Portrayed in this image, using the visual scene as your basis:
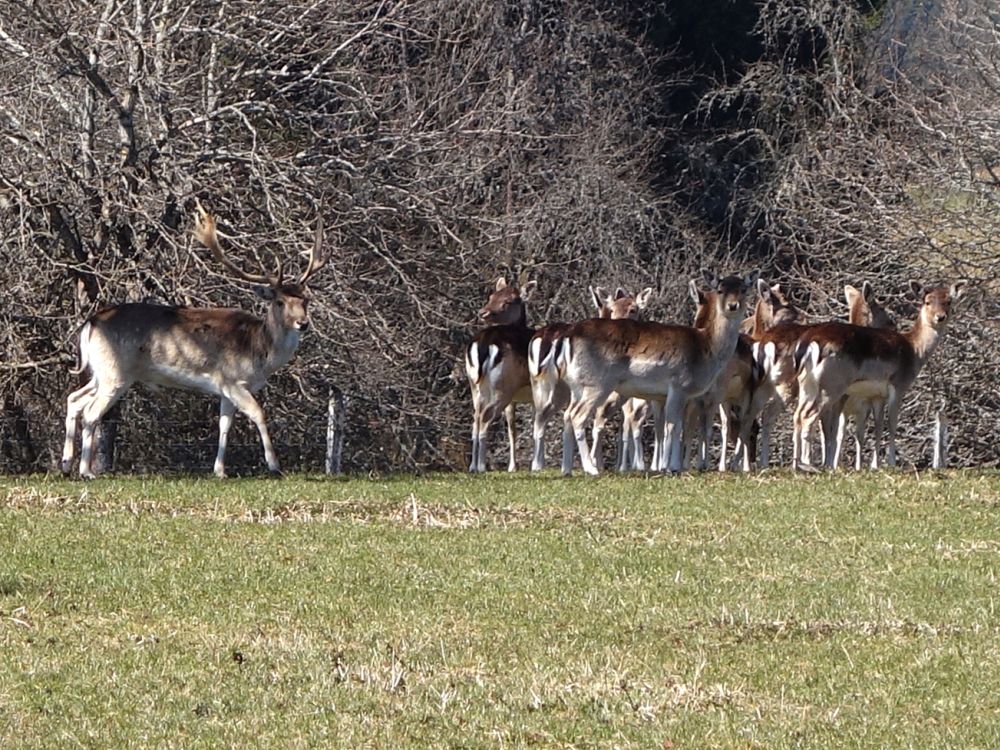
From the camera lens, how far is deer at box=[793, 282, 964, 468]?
791 inches

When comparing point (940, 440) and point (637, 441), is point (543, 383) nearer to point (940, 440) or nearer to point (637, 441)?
point (637, 441)

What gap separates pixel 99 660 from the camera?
9.25 m

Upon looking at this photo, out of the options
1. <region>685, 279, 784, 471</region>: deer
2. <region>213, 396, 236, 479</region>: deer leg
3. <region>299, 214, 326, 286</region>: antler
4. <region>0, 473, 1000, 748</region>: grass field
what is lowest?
<region>0, 473, 1000, 748</region>: grass field

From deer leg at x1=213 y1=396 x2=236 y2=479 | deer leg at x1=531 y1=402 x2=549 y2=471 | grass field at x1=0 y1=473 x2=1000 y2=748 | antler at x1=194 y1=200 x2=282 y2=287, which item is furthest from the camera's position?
deer leg at x1=531 y1=402 x2=549 y2=471

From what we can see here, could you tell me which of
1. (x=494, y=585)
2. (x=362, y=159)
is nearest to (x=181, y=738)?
(x=494, y=585)

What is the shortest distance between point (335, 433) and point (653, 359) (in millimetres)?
5096

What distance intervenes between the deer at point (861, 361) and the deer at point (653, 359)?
4.19ft

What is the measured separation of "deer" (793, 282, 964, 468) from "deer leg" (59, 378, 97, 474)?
704cm


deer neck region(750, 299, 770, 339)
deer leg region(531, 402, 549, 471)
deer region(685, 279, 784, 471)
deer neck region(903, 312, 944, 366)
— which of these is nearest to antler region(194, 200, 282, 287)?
deer leg region(531, 402, 549, 471)

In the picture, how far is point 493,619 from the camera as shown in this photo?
34.2 ft

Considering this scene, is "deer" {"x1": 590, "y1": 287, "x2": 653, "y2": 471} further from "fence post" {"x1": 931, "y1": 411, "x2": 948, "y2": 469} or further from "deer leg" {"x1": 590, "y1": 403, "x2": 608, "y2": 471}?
"fence post" {"x1": 931, "y1": 411, "x2": 948, "y2": 469}

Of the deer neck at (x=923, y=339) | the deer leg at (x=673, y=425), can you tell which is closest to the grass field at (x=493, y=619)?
the deer leg at (x=673, y=425)

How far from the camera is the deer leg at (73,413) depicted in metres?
18.1

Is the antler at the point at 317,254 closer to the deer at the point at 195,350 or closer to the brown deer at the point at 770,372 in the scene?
the deer at the point at 195,350
